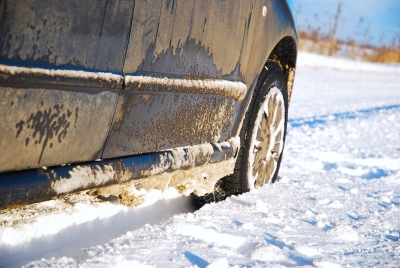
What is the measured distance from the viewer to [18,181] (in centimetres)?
132

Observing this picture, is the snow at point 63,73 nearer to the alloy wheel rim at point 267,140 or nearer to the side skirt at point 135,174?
the side skirt at point 135,174

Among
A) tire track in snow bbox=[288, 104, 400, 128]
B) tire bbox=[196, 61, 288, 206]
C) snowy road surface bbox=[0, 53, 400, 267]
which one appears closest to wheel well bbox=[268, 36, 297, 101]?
tire bbox=[196, 61, 288, 206]

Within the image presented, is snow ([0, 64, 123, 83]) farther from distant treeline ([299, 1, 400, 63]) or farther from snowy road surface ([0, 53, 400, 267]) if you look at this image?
distant treeline ([299, 1, 400, 63])

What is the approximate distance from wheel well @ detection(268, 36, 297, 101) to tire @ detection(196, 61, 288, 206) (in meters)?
0.25

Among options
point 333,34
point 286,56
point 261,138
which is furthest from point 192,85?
point 333,34

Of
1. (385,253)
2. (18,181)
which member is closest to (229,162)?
(385,253)

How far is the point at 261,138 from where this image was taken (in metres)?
2.77

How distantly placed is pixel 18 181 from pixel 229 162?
4.11 ft

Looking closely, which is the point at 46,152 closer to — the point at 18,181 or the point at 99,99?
the point at 18,181

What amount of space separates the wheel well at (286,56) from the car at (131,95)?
41cm

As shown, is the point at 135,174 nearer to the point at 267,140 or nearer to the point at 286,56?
the point at 267,140

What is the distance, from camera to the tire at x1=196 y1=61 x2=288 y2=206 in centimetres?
261

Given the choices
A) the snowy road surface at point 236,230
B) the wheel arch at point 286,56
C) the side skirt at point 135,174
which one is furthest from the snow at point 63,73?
the wheel arch at point 286,56

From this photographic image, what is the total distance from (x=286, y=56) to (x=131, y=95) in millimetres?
1744
